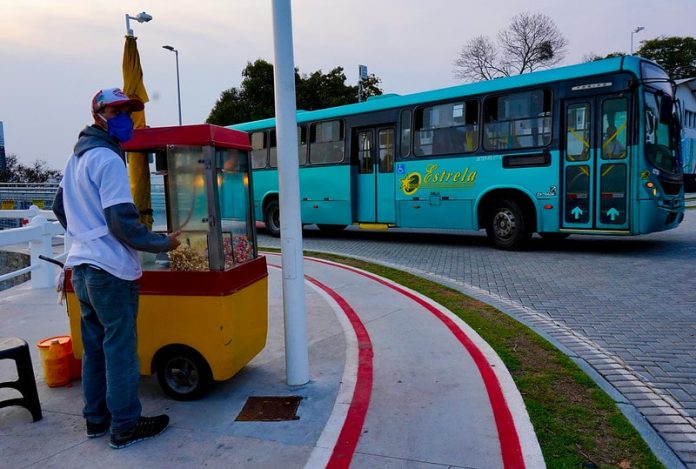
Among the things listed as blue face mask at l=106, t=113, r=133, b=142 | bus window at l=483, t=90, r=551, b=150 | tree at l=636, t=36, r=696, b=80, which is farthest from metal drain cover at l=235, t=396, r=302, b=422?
tree at l=636, t=36, r=696, b=80

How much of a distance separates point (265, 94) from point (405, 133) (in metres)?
30.5

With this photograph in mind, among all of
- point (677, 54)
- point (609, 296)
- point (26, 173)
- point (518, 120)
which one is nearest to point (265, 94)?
point (26, 173)

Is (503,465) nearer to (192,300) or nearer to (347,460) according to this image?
(347,460)

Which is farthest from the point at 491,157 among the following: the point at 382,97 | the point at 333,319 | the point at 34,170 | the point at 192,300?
the point at 34,170

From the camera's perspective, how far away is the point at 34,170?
109ft

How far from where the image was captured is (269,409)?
12.3ft

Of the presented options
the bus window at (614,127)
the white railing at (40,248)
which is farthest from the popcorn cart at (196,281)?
the bus window at (614,127)

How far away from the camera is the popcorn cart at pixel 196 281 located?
3777mm

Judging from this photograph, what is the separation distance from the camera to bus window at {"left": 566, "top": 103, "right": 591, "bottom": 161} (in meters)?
10.1

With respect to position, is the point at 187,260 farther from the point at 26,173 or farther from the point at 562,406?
the point at 26,173

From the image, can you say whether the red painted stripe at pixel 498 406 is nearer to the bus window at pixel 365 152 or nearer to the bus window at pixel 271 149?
the bus window at pixel 365 152

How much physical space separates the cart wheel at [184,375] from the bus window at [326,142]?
10.6 meters

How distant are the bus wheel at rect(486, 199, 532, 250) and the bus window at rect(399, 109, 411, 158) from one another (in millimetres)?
2598

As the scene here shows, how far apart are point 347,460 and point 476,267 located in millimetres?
6942
